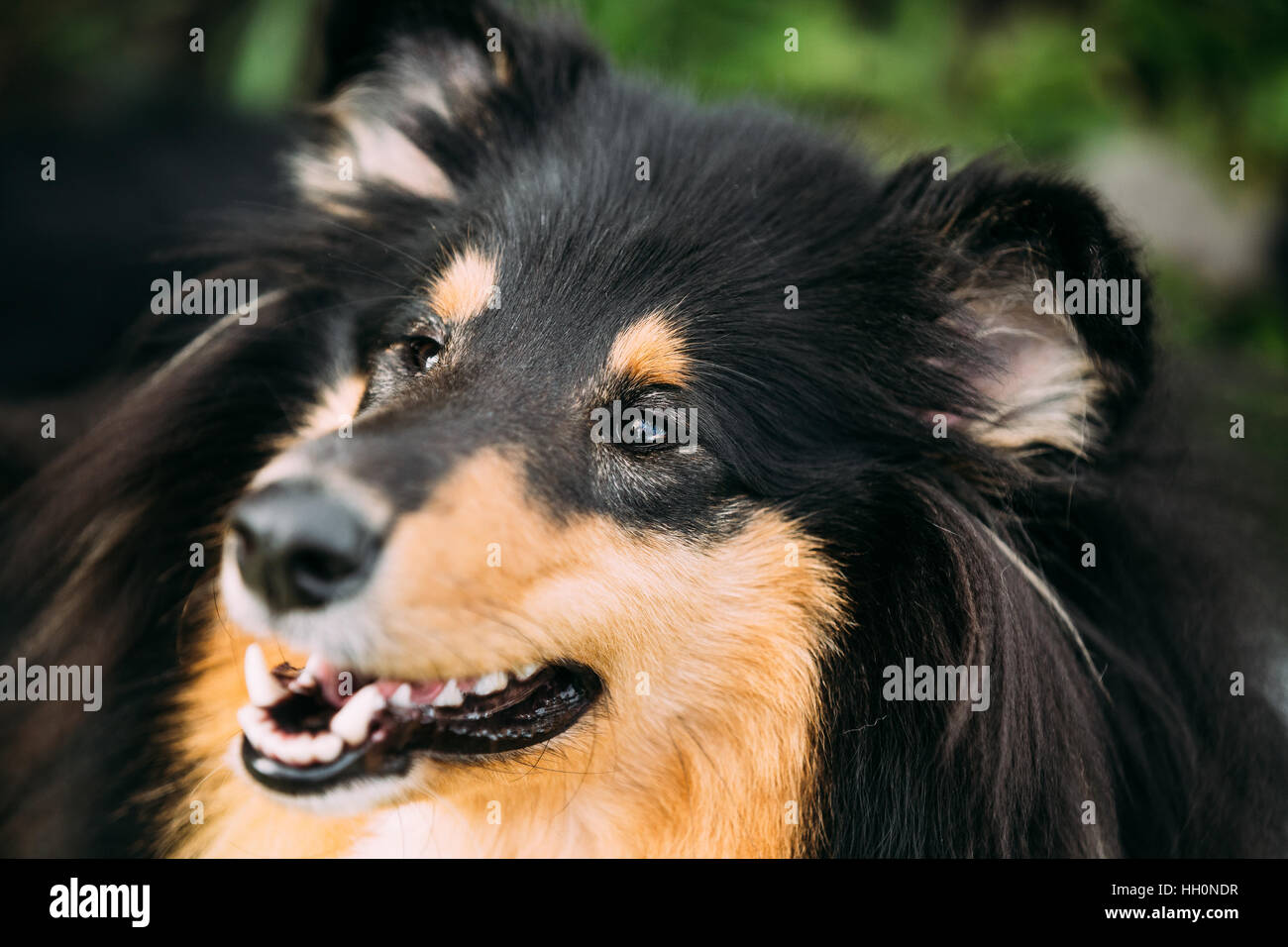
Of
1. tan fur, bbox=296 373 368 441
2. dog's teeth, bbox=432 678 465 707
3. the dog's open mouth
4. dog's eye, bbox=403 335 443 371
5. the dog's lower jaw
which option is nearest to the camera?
the dog's open mouth

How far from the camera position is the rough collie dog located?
2.31 metres

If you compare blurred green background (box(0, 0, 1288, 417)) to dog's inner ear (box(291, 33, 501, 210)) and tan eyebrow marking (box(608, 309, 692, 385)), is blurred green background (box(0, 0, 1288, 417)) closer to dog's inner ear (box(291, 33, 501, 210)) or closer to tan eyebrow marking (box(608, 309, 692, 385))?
dog's inner ear (box(291, 33, 501, 210))

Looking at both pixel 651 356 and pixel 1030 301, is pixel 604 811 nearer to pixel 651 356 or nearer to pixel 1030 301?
pixel 651 356

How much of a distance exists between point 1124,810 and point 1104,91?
414 cm

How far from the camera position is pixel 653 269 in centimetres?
258

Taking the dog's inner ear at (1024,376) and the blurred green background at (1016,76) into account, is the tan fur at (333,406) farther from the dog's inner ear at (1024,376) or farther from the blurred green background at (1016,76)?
the blurred green background at (1016,76)

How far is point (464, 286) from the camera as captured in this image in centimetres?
266

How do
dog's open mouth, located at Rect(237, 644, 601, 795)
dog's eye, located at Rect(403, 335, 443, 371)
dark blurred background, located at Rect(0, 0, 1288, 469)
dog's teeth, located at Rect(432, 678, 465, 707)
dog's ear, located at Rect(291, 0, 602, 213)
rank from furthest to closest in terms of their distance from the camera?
1. dark blurred background, located at Rect(0, 0, 1288, 469)
2. dog's ear, located at Rect(291, 0, 602, 213)
3. dog's eye, located at Rect(403, 335, 443, 371)
4. dog's teeth, located at Rect(432, 678, 465, 707)
5. dog's open mouth, located at Rect(237, 644, 601, 795)

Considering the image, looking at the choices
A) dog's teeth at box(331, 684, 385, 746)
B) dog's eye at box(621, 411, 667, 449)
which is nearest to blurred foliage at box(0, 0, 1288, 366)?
dog's eye at box(621, 411, 667, 449)

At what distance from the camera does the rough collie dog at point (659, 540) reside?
231 cm

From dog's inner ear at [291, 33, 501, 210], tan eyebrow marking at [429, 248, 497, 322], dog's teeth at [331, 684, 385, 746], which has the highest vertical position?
dog's inner ear at [291, 33, 501, 210]

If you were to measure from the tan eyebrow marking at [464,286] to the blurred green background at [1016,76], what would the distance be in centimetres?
293
